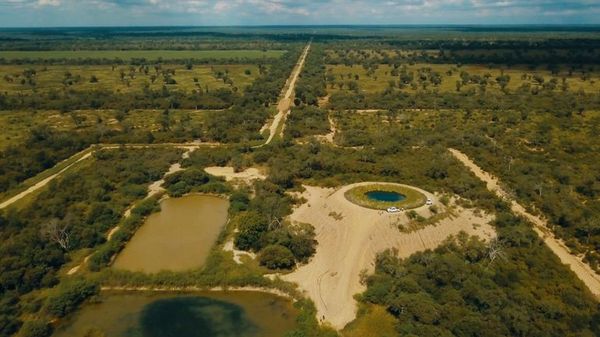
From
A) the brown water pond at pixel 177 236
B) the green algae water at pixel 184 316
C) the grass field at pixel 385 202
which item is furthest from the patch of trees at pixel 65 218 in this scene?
the grass field at pixel 385 202

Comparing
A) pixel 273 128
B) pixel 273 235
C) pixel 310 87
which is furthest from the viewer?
pixel 310 87

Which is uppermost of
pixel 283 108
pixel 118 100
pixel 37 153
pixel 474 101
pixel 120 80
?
pixel 474 101

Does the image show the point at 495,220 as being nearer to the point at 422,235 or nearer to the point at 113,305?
the point at 422,235

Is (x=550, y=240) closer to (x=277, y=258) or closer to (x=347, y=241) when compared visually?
(x=347, y=241)

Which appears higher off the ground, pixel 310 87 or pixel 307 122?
pixel 310 87

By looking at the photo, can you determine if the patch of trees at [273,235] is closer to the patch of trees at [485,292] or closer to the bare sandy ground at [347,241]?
the bare sandy ground at [347,241]

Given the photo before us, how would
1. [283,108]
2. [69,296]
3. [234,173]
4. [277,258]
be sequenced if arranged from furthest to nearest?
[283,108] → [234,173] → [277,258] → [69,296]

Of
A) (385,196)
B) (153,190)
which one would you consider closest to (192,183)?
(153,190)

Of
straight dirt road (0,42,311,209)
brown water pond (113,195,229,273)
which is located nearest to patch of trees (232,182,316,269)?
brown water pond (113,195,229,273)

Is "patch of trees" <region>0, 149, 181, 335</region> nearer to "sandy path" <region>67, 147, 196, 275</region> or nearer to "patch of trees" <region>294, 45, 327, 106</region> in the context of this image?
"sandy path" <region>67, 147, 196, 275</region>
